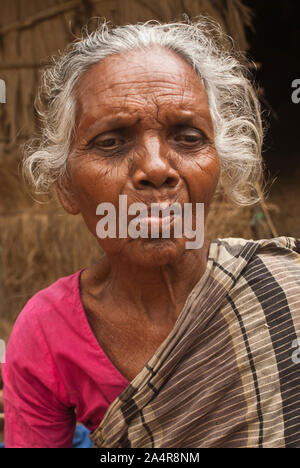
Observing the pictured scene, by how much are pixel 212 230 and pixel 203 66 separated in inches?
57.3

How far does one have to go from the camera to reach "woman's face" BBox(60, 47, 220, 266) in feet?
4.45

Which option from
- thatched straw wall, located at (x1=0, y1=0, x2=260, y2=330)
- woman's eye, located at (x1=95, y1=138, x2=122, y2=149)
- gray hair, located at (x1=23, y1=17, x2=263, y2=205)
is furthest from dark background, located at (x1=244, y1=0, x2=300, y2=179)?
woman's eye, located at (x1=95, y1=138, x2=122, y2=149)

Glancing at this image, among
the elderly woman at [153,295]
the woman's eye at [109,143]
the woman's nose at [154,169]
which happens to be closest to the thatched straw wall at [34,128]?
the elderly woman at [153,295]

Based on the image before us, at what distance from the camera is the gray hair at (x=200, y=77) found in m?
1.50

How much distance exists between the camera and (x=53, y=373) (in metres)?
1.58

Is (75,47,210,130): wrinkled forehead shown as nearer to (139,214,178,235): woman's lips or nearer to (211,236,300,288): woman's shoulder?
(139,214,178,235): woman's lips

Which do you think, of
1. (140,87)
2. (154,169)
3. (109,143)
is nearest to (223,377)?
(154,169)

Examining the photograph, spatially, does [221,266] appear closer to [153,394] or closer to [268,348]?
[268,348]

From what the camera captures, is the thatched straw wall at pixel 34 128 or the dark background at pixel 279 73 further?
the dark background at pixel 279 73

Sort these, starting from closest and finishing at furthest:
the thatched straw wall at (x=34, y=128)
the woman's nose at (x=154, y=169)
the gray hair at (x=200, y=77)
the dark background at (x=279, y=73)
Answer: the woman's nose at (x=154, y=169) → the gray hair at (x=200, y=77) → the thatched straw wall at (x=34, y=128) → the dark background at (x=279, y=73)

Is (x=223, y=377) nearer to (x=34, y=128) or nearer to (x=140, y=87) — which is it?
(x=140, y=87)

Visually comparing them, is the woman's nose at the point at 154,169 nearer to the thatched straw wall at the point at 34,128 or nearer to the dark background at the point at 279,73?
the thatched straw wall at the point at 34,128

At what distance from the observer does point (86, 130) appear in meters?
1.43

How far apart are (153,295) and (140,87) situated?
1.99 ft
